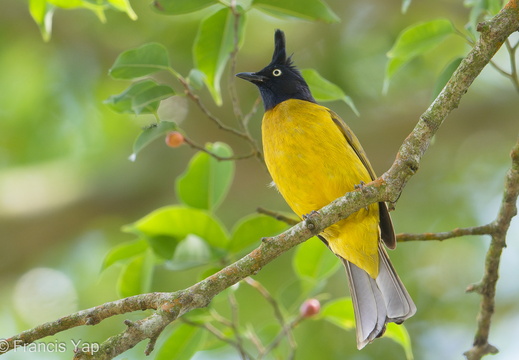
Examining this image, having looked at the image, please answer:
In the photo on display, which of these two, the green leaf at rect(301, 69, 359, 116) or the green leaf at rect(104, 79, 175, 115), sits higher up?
the green leaf at rect(301, 69, 359, 116)

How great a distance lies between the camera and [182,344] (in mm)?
3422

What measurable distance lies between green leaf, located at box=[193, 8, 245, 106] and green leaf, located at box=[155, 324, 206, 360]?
115cm

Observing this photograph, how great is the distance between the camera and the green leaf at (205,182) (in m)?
3.82

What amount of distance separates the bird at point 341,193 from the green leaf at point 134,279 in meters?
0.87

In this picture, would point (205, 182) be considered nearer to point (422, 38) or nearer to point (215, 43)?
point (215, 43)

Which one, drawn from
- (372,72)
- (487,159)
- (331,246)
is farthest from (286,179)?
(487,159)

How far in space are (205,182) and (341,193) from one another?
0.74 metres

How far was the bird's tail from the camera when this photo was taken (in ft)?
12.0

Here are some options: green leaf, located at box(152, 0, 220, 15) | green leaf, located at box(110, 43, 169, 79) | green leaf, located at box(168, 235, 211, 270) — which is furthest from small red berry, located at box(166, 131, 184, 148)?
green leaf, located at box(152, 0, 220, 15)

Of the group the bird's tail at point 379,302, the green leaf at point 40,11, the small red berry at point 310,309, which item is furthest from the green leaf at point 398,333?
the green leaf at point 40,11

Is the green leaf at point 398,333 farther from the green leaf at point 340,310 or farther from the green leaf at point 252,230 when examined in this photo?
the green leaf at point 252,230

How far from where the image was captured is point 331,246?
4.16 m

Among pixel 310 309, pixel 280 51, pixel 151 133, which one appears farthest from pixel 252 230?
pixel 280 51

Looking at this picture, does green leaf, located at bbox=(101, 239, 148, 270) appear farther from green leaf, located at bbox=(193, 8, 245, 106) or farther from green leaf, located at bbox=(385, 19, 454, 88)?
green leaf, located at bbox=(385, 19, 454, 88)
